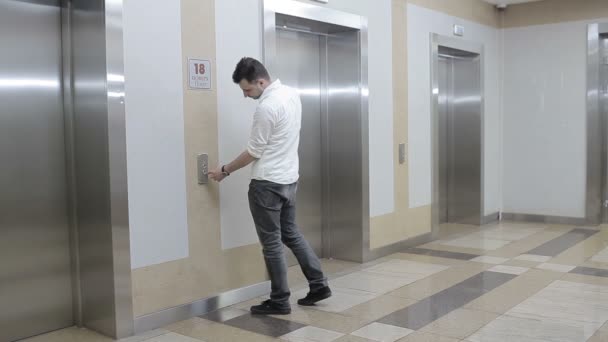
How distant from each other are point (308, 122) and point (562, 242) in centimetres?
323

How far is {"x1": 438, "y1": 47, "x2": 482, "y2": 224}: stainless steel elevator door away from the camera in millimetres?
8008

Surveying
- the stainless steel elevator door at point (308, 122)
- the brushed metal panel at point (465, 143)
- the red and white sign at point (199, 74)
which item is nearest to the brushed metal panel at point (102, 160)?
the red and white sign at point (199, 74)

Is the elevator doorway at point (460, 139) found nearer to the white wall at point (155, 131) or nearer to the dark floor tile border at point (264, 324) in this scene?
the dark floor tile border at point (264, 324)

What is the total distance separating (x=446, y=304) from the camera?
4504 mm

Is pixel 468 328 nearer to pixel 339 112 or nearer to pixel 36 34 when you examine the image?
pixel 339 112

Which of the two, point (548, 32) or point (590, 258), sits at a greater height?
point (548, 32)

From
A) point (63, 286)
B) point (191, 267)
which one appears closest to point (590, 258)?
point (191, 267)

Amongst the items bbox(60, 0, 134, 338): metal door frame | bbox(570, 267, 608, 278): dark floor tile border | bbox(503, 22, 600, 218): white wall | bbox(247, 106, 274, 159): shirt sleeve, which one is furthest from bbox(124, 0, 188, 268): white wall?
bbox(503, 22, 600, 218): white wall

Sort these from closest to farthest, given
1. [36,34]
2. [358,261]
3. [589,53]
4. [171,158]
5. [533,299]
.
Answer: [36,34], [171,158], [533,299], [358,261], [589,53]

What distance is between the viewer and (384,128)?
20.6 ft

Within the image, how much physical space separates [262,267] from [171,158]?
1.23 metres

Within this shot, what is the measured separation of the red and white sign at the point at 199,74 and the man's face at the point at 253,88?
27 centimetres

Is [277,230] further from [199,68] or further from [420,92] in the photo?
[420,92]

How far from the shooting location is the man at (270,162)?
13.6ft
